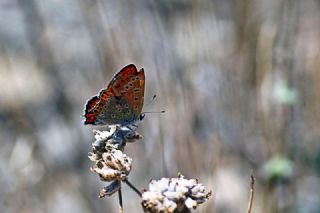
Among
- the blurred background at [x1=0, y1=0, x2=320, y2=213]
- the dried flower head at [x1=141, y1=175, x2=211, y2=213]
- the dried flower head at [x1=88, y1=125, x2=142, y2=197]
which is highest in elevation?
the dried flower head at [x1=88, y1=125, x2=142, y2=197]

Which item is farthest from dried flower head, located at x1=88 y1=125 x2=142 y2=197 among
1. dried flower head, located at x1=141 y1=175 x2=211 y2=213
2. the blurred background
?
the blurred background

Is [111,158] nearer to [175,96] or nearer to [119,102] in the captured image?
[119,102]

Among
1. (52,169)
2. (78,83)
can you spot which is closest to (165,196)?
(52,169)

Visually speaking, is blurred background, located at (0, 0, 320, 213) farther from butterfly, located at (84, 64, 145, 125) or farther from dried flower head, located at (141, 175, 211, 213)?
dried flower head, located at (141, 175, 211, 213)

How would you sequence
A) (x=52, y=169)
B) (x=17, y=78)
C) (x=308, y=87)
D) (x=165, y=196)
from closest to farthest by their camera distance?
(x=165, y=196) < (x=308, y=87) < (x=52, y=169) < (x=17, y=78)

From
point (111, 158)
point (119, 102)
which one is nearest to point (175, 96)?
point (119, 102)

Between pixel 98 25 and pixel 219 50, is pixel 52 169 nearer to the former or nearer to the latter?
pixel 98 25
